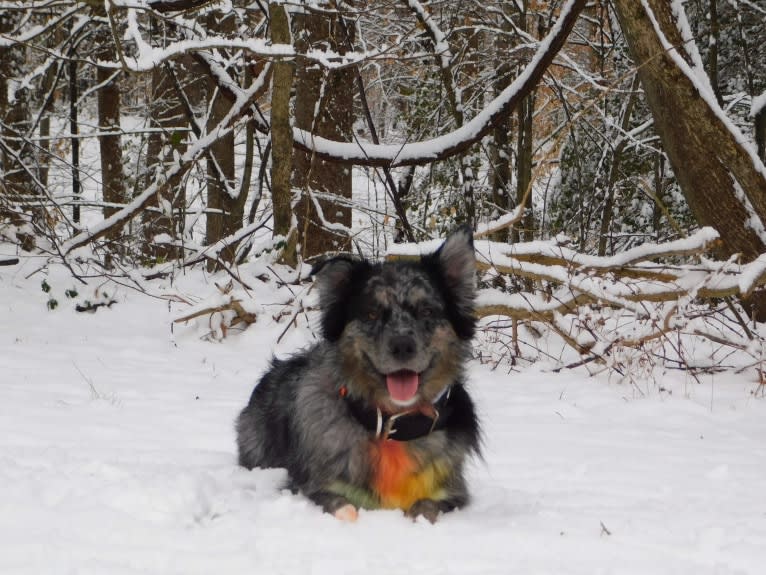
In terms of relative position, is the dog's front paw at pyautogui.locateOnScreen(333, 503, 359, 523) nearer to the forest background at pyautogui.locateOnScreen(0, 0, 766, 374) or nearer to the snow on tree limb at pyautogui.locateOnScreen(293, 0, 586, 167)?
the forest background at pyautogui.locateOnScreen(0, 0, 766, 374)

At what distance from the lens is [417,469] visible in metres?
3.75

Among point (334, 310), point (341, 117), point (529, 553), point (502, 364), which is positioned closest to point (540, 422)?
point (502, 364)

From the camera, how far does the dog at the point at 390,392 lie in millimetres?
3709

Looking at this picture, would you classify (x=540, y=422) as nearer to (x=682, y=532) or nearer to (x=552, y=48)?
(x=682, y=532)

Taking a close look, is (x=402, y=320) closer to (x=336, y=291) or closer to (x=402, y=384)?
(x=402, y=384)

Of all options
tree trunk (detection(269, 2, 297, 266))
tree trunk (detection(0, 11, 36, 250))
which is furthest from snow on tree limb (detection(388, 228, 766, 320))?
tree trunk (detection(0, 11, 36, 250))

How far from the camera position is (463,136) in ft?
28.8

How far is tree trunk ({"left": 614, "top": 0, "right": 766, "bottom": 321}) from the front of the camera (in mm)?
7145

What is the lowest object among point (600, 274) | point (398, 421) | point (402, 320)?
point (398, 421)

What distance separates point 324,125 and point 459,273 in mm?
6631

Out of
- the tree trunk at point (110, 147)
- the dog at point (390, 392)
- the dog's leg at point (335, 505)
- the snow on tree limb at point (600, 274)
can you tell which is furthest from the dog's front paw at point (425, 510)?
the tree trunk at point (110, 147)

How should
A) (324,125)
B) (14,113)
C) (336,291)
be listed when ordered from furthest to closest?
(14,113)
(324,125)
(336,291)

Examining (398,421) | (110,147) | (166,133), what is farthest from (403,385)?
(110,147)

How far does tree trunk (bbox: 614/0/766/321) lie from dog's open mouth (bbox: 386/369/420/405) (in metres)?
4.74
